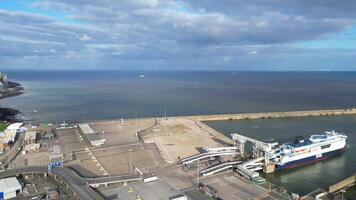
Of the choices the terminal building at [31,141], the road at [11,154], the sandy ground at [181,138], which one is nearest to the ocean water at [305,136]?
the sandy ground at [181,138]

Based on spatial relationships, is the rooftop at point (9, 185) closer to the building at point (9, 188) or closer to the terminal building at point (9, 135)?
the building at point (9, 188)

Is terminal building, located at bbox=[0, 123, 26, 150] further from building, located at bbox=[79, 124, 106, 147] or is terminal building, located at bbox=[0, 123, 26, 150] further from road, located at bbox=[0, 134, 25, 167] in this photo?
building, located at bbox=[79, 124, 106, 147]

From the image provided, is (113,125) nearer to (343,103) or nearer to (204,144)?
(204,144)

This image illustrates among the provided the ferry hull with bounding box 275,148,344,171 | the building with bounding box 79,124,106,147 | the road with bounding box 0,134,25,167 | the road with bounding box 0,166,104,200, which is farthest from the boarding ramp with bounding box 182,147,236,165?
the road with bounding box 0,134,25,167

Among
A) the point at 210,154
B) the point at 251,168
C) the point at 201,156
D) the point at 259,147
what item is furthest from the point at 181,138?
the point at 251,168

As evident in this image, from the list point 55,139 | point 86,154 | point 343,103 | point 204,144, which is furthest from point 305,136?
point 343,103
